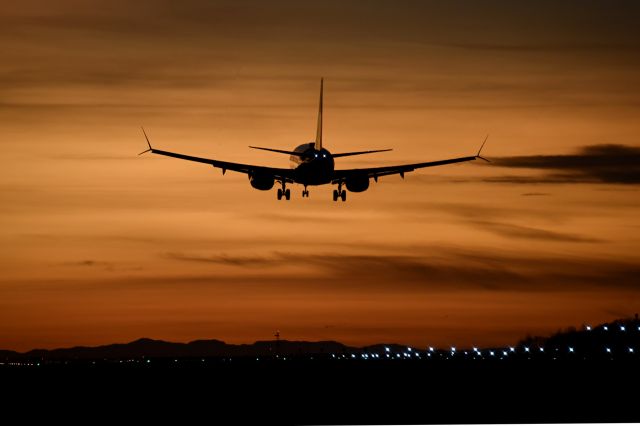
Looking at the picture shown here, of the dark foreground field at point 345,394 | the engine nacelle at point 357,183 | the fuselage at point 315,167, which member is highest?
the engine nacelle at point 357,183

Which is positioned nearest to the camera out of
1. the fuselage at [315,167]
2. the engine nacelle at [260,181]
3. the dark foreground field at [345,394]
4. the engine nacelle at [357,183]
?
the dark foreground field at [345,394]

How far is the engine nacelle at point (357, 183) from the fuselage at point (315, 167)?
5125mm

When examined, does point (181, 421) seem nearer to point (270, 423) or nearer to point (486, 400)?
point (270, 423)

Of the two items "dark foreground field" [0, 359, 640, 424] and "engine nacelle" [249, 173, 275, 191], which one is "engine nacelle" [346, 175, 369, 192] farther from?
"dark foreground field" [0, 359, 640, 424]

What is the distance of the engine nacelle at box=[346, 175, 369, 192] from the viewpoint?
154 m

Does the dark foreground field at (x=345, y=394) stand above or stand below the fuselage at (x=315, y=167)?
below

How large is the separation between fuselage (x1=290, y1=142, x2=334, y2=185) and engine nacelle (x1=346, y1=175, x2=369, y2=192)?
5125 millimetres

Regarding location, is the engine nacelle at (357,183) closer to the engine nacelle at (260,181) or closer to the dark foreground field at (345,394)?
the engine nacelle at (260,181)

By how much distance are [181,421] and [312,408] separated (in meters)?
14.8

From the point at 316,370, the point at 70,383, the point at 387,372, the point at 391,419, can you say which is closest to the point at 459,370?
the point at 387,372

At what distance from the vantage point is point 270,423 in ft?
305

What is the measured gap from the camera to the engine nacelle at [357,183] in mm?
154250

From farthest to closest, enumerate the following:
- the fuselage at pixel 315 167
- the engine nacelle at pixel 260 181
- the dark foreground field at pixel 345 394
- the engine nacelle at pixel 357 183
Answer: the engine nacelle at pixel 260 181 → the engine nacelle at pixel 357 183 → the fuselage at pixel 315 167 → the dark foreground field at pixel 345 394

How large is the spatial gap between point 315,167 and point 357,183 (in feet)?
31.8
